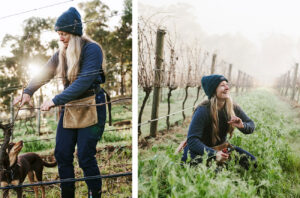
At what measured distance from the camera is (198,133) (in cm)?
221

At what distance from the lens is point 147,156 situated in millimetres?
2297

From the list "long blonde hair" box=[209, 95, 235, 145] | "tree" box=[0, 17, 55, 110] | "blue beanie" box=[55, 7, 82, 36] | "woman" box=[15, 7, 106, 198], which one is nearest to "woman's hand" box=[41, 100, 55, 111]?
"woman" box=[15, 7, 106, 198]

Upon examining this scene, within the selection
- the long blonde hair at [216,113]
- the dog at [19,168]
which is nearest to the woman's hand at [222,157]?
the long blonde hair at [216,113]

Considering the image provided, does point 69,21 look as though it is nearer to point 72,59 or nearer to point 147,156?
point 72,59

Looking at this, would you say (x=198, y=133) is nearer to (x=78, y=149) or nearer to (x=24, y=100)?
(x=78, y=149)

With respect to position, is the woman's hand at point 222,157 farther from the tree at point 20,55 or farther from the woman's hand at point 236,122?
the tree at point 20,55

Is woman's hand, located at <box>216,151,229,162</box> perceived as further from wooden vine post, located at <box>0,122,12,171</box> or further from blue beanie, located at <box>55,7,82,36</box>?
wooden vine post, located at <box>0,122,12,171</box>

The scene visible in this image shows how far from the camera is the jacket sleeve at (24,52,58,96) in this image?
2266mm

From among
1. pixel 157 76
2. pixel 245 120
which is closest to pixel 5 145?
pixel 157 76

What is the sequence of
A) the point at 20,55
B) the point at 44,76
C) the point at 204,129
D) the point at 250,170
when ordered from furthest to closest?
1. the point at 20,55
2. the point at 44,76
3. the point at 204,129
4. the point at 250,170

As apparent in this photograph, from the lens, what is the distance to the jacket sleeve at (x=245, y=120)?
2.14 metres

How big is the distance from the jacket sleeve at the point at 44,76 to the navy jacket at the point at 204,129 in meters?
1.25

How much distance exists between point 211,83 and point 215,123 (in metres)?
0.33

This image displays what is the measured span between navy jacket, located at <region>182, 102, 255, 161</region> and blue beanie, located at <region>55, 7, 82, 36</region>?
1.18 meters
